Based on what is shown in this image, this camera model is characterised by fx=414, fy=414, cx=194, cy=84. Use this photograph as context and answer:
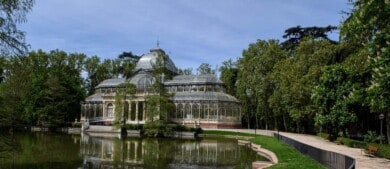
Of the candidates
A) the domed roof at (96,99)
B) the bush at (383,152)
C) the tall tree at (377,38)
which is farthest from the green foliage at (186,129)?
the tall tree at (377,38)

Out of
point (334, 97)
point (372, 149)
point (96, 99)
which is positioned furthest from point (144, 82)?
point (372, 149)

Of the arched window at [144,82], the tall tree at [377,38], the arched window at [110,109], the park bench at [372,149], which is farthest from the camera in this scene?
the arched window at [110,109]

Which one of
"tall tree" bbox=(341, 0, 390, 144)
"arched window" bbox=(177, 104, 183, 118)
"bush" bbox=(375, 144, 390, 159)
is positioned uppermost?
"tall tree" bbox=(341, 0, 390, 144)

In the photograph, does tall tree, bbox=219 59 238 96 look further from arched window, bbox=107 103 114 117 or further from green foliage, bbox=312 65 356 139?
green foliage, bbox=312 65 356 139

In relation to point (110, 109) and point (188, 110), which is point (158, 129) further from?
point (110, 109)

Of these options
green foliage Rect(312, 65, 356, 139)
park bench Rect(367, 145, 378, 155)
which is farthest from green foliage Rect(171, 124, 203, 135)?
park bench Rect(367, 145, 378, 155)

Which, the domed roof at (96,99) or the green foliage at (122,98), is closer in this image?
the green foliage at (122,98)

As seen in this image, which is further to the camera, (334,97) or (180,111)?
(180,111)

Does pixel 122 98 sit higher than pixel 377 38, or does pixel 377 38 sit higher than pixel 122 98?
pixel 377 38

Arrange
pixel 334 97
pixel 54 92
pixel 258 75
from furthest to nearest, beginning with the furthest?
1. pixel 54 92
2. pixel 258 75
3. pixel 334 97

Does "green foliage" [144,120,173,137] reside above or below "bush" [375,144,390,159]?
below

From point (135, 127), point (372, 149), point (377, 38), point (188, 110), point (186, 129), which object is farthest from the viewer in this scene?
point (188, 110)

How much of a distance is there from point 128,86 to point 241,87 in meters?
16.2

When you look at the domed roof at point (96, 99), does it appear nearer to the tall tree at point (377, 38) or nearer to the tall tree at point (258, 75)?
the tall tree at point (258, 75)
